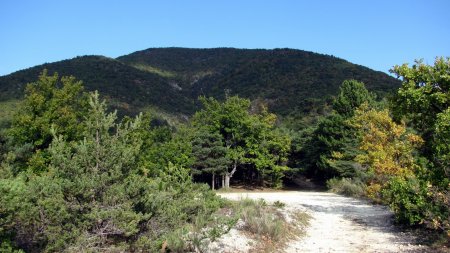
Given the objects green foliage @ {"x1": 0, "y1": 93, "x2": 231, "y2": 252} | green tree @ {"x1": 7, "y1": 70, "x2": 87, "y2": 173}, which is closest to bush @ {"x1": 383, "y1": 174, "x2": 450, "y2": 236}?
green foliage @ {"x1": 0, "y1": 93, "x2": 231, "y2": 252}

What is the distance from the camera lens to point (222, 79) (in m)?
109

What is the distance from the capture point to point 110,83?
81.5 meters

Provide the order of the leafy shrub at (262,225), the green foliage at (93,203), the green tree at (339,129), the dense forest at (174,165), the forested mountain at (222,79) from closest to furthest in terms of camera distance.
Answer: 1. the green foliage at (93,203)
2. the dense forest at (174,165)
3. the leafy shrub at (262,225)
4. the green tree at (339,129)
5. the forested mountain at (222,79)

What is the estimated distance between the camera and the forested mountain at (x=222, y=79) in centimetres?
7431

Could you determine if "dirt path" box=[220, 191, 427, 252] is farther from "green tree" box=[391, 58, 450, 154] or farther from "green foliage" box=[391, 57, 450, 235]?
"green tree" box=[391, 58, 450, 154]

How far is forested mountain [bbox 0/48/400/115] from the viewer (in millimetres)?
74312

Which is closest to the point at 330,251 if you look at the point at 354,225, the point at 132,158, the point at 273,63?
the point at 354,225

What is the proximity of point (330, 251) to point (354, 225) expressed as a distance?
398 centimetres

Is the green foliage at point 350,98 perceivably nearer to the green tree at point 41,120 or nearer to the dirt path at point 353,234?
the dirt path at point 353,234

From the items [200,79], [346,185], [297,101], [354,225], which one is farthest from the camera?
[200,79]

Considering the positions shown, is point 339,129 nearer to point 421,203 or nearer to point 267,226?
point 421,203

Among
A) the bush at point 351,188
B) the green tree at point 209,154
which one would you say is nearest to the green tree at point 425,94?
the bush at point 351,188

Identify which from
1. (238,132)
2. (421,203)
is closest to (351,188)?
(238,132)

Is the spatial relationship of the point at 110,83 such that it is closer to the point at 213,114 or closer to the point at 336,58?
the point at 213,114
